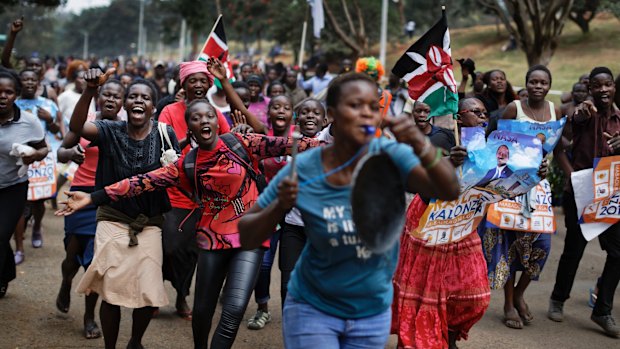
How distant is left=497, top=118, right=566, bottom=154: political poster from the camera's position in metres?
6.43

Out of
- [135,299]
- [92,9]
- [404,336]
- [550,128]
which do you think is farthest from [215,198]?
[92,9]

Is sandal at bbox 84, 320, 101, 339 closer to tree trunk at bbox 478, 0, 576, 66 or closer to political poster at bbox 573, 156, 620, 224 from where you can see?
political poster at bbox 573, 156, 620, 224

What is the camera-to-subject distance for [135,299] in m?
5.31

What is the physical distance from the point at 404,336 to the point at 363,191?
2.57m

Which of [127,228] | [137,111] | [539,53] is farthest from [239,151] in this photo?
[539,53]

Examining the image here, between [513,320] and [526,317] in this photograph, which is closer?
[513,320]

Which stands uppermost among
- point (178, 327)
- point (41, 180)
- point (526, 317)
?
point (41, 180)

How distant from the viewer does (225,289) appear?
16.6ft

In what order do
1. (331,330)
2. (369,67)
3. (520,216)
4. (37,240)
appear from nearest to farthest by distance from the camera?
(331,330) → (520,216) → (37,240) → (369,67)

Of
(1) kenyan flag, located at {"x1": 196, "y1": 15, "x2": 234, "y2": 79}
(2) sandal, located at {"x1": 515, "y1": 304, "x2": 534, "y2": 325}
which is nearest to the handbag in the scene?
(1) kenyan flag, located at {"x1": 196, "y1": 15, "x2": 234, "y2": 79}

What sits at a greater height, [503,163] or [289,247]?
[503,163]

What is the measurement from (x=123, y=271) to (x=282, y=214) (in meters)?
2.30

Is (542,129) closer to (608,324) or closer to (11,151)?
(608,324)

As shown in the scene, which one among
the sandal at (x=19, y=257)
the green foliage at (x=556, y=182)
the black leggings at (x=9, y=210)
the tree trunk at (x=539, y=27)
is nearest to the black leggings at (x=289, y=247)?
the black leggings at (x=9, y=210)
